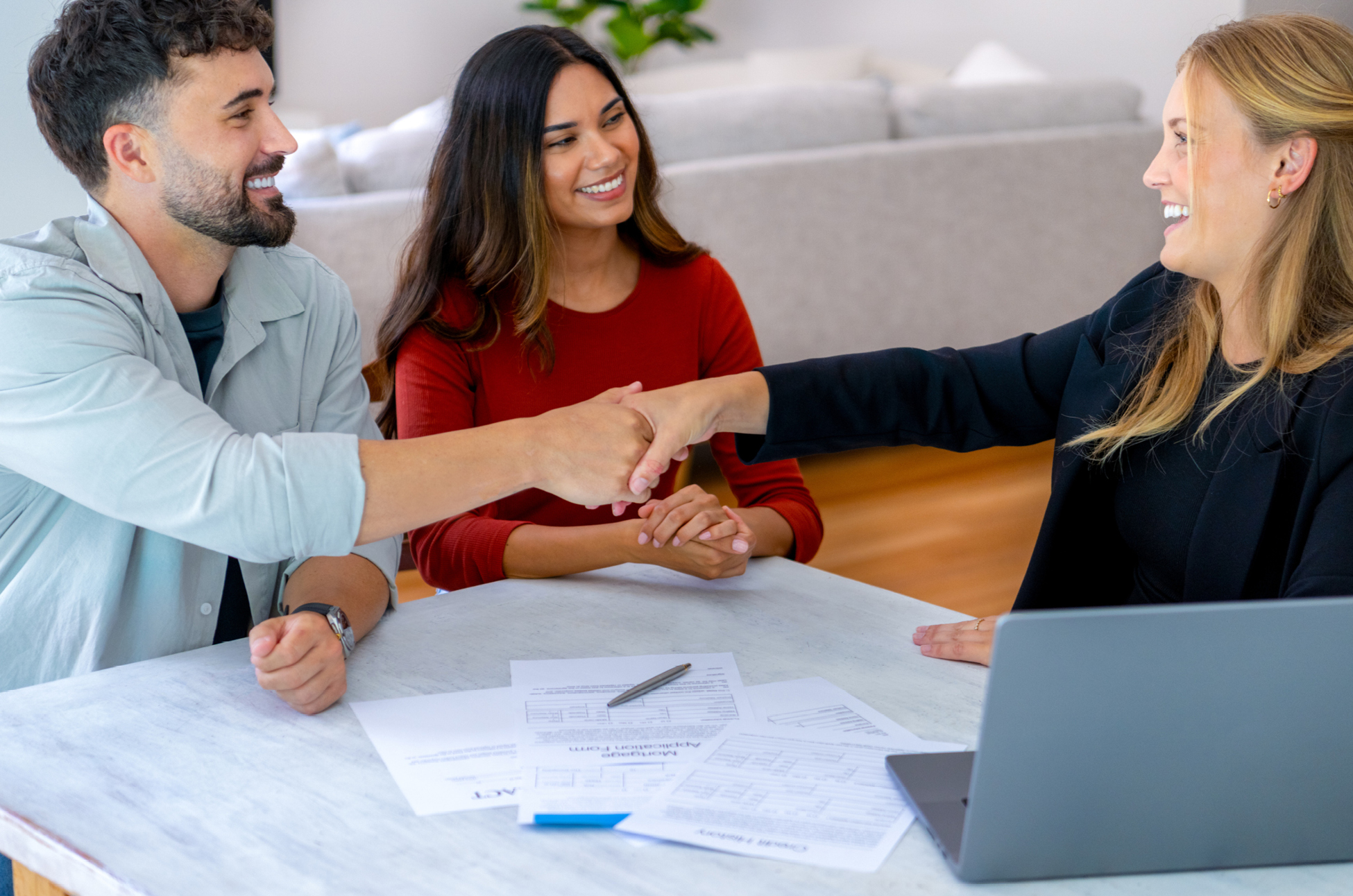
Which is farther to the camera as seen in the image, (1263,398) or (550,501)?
(550,501)

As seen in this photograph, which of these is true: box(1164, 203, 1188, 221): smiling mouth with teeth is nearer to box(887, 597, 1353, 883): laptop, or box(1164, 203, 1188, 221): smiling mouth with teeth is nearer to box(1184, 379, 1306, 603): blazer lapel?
box(1184, 379, 1306, 603): blazer lapel

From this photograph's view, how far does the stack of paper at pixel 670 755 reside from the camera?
848mm

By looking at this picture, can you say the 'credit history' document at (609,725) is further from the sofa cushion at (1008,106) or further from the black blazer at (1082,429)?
the sofa cushion at (1008,106)

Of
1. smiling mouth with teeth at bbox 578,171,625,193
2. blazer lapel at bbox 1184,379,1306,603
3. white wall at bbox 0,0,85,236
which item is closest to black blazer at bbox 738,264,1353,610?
blazer lapel at bbox 1184,379,1306,603

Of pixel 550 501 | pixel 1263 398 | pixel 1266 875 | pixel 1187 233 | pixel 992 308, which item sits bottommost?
pixel 992 308

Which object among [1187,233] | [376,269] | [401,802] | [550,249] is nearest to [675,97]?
[376,269]

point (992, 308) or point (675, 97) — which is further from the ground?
point (675, 97)

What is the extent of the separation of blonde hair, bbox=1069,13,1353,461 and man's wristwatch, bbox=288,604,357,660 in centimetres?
78

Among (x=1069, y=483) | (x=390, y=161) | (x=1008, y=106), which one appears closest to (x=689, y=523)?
(x=1069, y=483)

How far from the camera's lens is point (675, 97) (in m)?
3.31

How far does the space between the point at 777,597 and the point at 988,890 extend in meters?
0.54

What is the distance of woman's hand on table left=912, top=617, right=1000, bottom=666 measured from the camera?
111cm

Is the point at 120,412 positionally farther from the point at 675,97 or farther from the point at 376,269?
the point at 675,97

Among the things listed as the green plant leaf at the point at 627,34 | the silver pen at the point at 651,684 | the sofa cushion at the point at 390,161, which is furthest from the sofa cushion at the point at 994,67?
the silver pen at the point at 651,684
